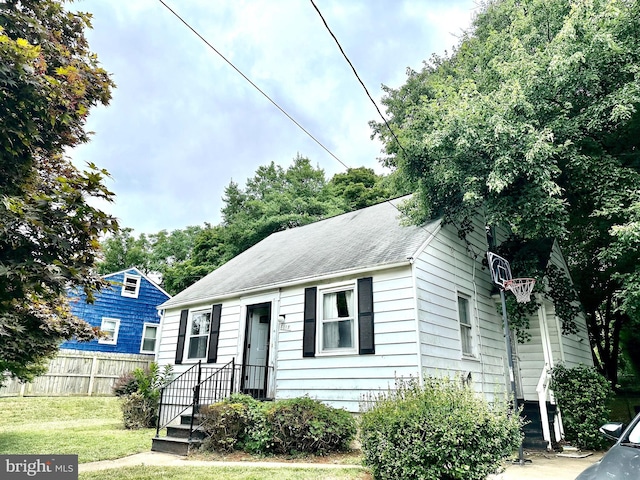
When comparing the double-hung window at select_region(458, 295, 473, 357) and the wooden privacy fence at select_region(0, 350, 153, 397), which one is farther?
the wooden privacy fence at select_region(0, 350, 153, 397)

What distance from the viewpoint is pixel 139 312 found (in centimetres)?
2119

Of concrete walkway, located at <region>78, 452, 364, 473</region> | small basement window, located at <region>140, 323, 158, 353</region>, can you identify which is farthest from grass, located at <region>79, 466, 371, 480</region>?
small basement window, located at <region>140, 323, 158, 353</region>

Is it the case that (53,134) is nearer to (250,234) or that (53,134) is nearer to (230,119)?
(230,119)

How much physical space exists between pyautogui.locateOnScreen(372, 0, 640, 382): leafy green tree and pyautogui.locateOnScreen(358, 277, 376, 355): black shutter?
2141 millimetres

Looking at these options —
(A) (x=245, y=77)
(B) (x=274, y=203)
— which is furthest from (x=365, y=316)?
(B) (x=274, y=203)

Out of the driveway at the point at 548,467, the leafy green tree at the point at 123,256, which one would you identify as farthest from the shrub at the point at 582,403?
the leafy green tree at the point at 123,256

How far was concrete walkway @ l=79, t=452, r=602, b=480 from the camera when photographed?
5.62 metres

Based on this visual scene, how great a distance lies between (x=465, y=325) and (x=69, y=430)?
9.15 m

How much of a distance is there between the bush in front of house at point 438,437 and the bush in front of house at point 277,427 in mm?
1866

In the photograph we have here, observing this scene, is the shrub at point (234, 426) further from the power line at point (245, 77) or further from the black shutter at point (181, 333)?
the power line at point (245, 77)

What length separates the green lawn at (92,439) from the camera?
5.30 meters

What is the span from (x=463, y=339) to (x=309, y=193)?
18.7 m

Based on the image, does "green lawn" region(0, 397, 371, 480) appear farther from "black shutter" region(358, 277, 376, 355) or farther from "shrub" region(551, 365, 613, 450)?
"shrub" region(551, 365, 613, 450)

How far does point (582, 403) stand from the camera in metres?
7.93
